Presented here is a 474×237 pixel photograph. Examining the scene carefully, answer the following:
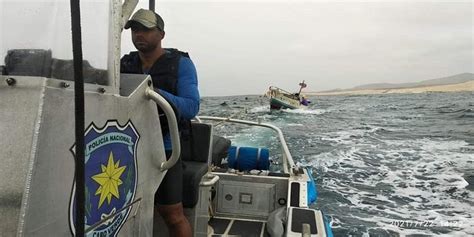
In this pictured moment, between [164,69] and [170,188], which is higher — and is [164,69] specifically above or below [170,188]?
above

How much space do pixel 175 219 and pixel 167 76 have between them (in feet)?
2.77

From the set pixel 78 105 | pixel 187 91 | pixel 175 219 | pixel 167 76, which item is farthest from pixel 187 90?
pixel 78 105

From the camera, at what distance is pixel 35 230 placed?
1153mm

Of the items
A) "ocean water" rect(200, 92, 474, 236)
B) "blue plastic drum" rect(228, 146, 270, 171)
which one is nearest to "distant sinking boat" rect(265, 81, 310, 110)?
"ocean water" rect(200, 92, 474, 236)

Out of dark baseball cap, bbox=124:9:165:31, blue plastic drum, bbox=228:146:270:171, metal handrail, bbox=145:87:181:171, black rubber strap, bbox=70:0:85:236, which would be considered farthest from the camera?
blue plastic drum, bbox=228:146:270:171

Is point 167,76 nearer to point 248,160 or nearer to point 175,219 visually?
point 175,219

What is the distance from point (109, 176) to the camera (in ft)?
4.83

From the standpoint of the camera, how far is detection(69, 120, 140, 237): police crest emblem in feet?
4.44

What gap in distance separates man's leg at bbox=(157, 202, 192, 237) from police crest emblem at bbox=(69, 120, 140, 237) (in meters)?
0.66

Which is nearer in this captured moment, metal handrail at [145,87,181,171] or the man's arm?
metal handrail at [145,87,181,171]

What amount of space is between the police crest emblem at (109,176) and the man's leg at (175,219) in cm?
66

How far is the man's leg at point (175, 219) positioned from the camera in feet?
7.66

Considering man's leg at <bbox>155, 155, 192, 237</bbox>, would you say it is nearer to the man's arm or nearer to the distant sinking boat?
the man's arm

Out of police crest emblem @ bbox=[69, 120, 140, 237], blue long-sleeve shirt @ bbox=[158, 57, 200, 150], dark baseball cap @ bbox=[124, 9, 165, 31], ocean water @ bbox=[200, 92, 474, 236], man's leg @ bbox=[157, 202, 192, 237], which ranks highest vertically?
dark baseball cap @ bbox=[124, 9, 165, 31]
